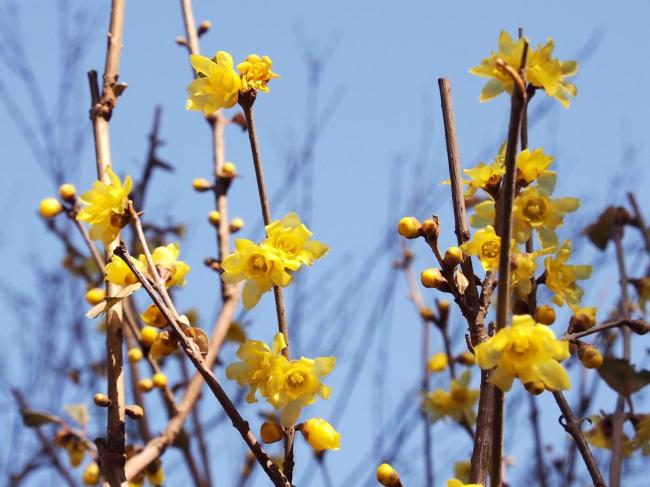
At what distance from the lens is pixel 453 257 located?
1.60m

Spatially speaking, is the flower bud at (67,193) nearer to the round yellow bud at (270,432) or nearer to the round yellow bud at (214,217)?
the round yellow bud at (214,217)

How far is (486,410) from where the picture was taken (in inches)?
58.6

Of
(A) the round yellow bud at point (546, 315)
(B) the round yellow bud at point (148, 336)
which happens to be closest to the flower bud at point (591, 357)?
(A) the round yellow bud at point (546, 315)

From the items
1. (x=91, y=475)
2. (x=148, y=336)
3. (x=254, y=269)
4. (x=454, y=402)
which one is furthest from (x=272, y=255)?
(x=454, y=402)

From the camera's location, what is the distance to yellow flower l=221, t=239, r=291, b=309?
161cm

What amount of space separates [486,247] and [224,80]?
1.99ft

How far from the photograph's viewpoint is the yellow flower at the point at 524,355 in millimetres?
1299

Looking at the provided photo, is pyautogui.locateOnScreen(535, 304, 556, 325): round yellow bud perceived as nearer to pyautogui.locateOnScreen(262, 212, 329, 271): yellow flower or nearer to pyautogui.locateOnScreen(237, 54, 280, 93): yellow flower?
pyautogui.locateOnScreen(262, 212, 329, 271): yellow flower

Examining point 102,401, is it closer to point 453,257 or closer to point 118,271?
point 118,271

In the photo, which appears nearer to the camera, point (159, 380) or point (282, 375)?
point (282, 375)

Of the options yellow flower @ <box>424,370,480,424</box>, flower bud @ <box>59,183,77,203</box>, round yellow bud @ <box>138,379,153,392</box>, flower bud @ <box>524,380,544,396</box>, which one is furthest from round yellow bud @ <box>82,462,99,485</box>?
flower bud @ <box>524,380,544,396</box>

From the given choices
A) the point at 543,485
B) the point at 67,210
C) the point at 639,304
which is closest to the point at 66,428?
the point at 67,210

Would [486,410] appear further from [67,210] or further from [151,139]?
[151,139]

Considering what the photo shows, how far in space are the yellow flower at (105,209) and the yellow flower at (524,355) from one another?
32.1 inches
